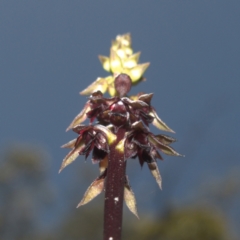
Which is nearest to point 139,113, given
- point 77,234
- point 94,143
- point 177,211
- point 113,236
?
point 94,143

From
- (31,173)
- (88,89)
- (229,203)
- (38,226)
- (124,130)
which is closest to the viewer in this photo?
(124,130)

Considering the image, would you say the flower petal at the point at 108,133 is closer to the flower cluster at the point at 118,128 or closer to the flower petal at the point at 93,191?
the flower cluster at the point at 118,128

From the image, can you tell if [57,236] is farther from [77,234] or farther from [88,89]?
[88,89]

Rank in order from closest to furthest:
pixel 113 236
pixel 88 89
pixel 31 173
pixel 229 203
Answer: pixel 113 236 → pixel 88 89 → pixel 229 203 → pixel 31 173

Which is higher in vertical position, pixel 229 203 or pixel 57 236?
pixel 57 236

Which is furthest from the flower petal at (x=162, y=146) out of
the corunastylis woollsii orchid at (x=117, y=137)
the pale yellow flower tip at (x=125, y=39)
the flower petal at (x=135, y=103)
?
the pale yellow flower tip at (x=125, y=39)

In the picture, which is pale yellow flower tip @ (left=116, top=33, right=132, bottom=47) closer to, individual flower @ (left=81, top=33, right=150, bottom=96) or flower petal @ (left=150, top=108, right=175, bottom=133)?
individual flower @ (left=81, top=33, right=150, bottom=96)

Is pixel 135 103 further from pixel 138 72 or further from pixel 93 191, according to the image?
pixel 93 191
